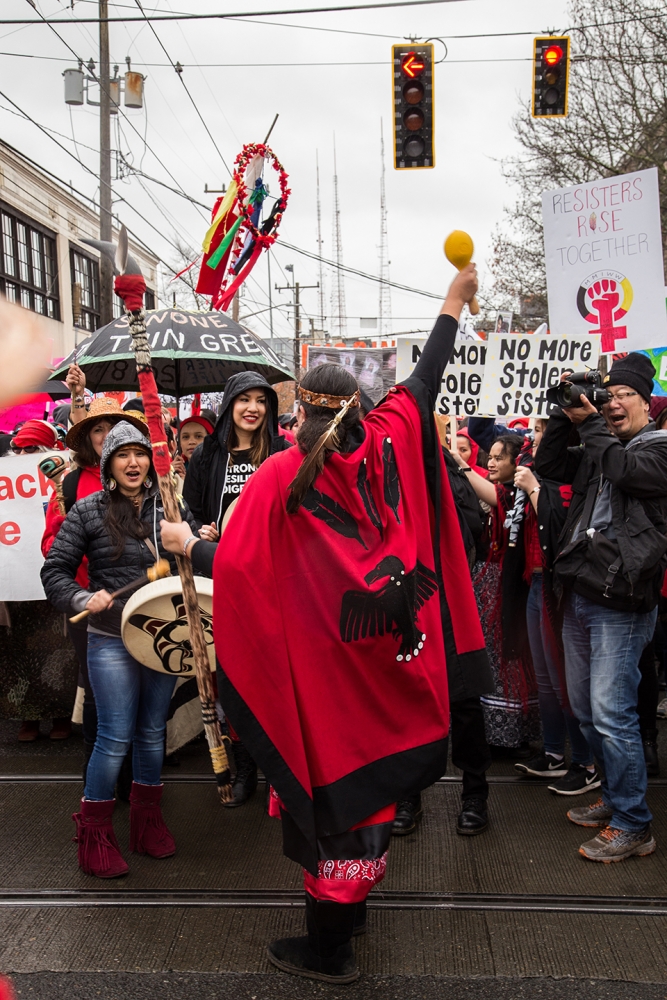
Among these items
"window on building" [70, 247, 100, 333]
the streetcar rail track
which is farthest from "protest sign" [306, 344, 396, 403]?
"window on building" [70, 247, 100, 333]

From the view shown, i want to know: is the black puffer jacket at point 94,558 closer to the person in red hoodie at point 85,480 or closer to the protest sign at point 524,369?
the person in red hoodie at point 85,480

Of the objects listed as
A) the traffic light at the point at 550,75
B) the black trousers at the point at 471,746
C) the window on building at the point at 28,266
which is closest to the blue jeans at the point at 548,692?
the black trousers at the point at 471,746

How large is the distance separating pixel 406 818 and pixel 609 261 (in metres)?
3.68

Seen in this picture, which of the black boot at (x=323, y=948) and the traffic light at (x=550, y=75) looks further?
the traffic light at (x=550, y=75)

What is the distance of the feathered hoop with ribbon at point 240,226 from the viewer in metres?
7.21

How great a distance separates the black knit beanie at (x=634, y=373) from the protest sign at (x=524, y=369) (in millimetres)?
1072

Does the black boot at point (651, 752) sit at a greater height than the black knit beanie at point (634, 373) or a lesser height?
lesser

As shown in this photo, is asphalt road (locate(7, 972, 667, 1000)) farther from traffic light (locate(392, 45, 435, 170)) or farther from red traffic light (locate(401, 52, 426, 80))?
red traffic light (locate(401, 52, 426, 80))

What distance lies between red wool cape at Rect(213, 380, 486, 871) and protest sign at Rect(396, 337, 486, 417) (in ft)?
7.60

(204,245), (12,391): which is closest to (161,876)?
(12,391)

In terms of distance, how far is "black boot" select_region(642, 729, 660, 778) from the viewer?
193 inches

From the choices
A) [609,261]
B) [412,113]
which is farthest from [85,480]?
[412,113]

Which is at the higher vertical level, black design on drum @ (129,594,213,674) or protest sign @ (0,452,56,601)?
protest sign @ (0,452,56,601)

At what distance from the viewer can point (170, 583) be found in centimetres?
346
